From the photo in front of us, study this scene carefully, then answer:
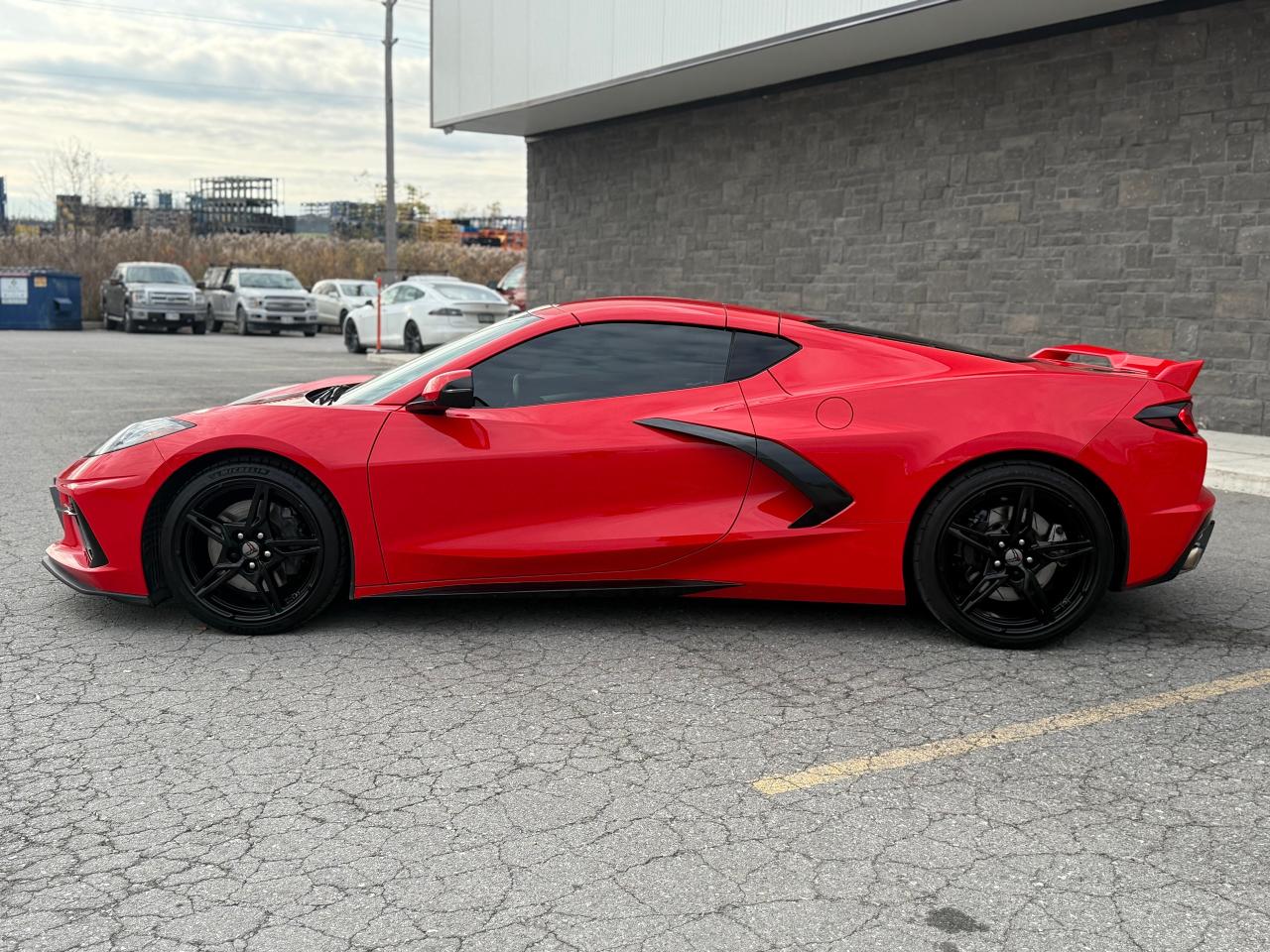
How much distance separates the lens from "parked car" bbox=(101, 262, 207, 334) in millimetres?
29812

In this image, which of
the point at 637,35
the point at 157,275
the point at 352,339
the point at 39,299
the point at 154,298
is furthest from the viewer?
the point at 39,299

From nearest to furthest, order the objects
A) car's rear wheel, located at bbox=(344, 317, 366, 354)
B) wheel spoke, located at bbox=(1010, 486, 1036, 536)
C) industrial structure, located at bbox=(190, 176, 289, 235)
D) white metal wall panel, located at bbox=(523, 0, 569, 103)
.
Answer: wheel spoke, located at bbox=(1010, 486, 1036, 536) → white metal wall panel, located at bbox=(523, 0, 569, 103) → car's rear wheel, located at bbox=(344, 317, 366, 354) → industrial structure, located at bbox=(190, 176, 289, 235)

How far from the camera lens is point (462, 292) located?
2245 centimetres

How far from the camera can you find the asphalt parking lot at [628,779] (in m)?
2.76

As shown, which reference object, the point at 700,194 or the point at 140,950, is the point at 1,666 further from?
the point at 700,194

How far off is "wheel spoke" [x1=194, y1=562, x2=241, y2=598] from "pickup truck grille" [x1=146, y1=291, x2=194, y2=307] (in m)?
27.3

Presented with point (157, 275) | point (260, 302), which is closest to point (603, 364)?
point (260, 302)

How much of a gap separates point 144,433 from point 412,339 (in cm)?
1780

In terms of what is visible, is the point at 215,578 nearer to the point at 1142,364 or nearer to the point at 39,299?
the point at 1142,364

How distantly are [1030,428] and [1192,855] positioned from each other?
78.9 inches

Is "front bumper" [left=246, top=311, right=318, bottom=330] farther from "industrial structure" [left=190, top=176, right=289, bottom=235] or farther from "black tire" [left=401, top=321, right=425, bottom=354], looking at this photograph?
"industrial structure" [left=190, top=176, right=289, bottom=235]

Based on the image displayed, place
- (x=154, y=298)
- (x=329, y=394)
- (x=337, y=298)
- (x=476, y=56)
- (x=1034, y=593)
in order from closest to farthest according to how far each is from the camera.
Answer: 1. (x=1034, y=593)
2. (x=329, y=394)
3. (x=476, y=56)
4. (x=154, y=298)
5. (x=337, y=298)

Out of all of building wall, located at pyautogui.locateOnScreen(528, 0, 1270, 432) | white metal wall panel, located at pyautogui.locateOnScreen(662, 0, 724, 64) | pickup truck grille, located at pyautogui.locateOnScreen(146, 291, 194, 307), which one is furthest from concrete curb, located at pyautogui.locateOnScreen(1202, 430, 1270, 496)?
pickup truck grille, located at pyautogui.locateOnScreen(146, 291, 194, 307)

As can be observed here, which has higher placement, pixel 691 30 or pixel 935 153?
pixel 691 30
